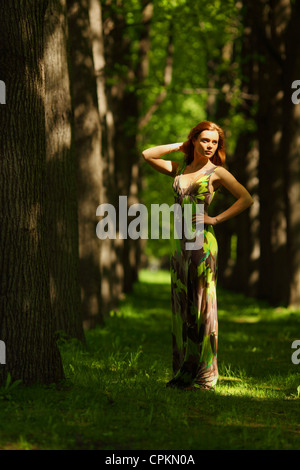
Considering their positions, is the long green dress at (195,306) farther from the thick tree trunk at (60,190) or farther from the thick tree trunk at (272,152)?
the thick tree trunk at (272,152)

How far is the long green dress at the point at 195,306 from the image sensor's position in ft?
23.1

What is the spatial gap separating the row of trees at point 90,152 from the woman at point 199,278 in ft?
4.06

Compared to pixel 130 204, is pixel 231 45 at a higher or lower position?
higher

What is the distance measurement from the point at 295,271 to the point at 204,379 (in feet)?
33.4

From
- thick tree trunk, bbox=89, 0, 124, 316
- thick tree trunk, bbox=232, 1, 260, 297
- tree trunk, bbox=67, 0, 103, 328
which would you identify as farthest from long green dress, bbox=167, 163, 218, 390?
thick tree trunk, bbox=232, 1, 260, 297

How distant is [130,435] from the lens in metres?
5.17

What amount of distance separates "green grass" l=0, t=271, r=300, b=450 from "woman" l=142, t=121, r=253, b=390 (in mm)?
271

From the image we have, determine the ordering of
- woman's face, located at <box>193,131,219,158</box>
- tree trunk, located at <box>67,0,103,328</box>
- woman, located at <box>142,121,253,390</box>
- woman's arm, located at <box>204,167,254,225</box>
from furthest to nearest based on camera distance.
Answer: tree trunk, located at <box>67,0,103,328</box> < woman's face, located at <box>193,131,219,158</box> < woman, located at <box>142,121,253,390</box> < woman's arm, located at <box>204,167,254,225</box>

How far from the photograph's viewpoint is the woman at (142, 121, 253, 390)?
705cm

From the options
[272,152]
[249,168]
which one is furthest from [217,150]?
[249,168]

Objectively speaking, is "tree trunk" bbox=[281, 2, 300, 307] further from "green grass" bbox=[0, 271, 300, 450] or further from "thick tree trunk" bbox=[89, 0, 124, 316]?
"green grass" bbox=[0, 271, 300, 450]

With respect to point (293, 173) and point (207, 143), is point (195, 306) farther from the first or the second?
point (293, 173)
